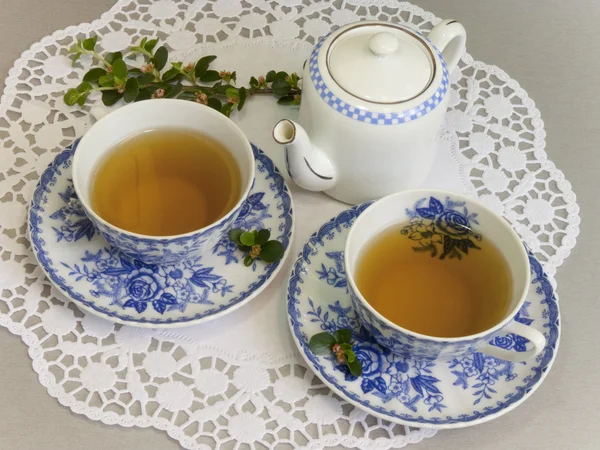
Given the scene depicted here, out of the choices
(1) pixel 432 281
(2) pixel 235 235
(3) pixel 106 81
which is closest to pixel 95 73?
(3) pixel 106 81

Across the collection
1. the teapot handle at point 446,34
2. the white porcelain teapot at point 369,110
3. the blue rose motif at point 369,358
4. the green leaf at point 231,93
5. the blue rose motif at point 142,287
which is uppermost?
the teapot handle at point 446,34

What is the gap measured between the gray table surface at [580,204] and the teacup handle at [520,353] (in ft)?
0.34

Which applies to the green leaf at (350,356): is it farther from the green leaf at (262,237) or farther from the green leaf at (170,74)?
the green leaf at (170,74)

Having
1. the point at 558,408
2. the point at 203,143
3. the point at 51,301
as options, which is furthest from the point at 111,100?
the point at 558,408

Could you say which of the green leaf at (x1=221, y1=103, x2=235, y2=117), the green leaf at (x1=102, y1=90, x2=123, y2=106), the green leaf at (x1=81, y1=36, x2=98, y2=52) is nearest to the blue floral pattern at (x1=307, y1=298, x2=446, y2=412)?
the green leaf at (x1=221, y1=103, x2=235, y2=117)

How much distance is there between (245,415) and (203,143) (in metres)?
0.37

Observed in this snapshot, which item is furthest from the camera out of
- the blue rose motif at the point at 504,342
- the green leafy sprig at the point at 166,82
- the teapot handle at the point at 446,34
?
the green leafy sprig at the point at 166,82

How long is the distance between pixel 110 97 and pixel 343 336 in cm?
53

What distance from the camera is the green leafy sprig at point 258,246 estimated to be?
2.74ft

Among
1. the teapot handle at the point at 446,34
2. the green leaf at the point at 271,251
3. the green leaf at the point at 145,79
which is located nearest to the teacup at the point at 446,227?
the green leaf at the point at 271,251

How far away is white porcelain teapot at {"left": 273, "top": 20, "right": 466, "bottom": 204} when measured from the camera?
2.68ft

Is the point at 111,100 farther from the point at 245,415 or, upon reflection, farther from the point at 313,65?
the point at 245,415

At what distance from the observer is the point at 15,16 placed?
1.13 m

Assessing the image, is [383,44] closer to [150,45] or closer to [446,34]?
[446,34]
